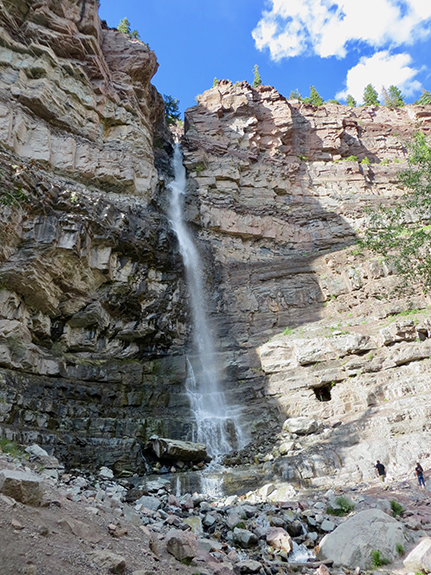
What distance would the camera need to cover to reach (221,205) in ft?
109

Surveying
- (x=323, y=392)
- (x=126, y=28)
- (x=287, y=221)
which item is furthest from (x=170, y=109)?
(x=323, y=392)

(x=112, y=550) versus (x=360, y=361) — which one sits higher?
(x=360, y=361)

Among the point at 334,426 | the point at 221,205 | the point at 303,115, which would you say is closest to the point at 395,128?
the point at 303,115

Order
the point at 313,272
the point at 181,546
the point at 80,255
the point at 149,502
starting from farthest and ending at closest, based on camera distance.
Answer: the point at 313,272 → the point at 80,255 → the point at 149,502 → the point at 181,546

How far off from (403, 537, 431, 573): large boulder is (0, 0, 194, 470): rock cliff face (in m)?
12.4

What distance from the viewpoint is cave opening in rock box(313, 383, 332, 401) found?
65.5ft

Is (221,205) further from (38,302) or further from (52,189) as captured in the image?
(38,302)

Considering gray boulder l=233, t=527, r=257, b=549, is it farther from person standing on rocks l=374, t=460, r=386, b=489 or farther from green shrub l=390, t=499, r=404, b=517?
person standing on rocks l=374, t=460, r=386, b=489

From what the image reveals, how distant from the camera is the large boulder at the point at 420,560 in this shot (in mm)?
5816

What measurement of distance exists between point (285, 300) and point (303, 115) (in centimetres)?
2658

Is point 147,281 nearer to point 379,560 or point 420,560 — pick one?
point 379,560

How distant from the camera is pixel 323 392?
20.3 meters

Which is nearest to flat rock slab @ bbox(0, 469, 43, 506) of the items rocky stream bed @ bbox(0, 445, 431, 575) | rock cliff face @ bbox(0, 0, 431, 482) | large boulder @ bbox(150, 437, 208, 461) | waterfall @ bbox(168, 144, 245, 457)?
rocky stream bed @ bbox(0, 445, 431, 575)

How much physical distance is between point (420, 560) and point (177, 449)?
11.8 m
